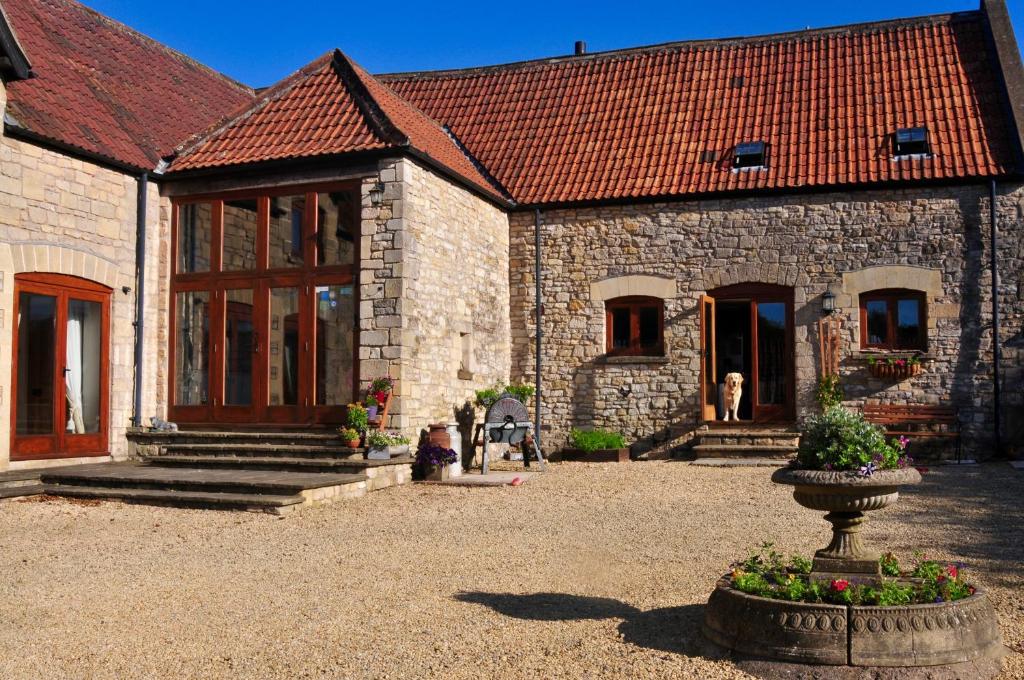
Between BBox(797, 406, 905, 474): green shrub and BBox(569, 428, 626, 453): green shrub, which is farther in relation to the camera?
BBox(569, 428, 626, 453): green shrub

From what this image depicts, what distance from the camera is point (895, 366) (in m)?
13.9

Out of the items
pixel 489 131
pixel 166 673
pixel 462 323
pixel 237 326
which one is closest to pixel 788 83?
pixel 489 131

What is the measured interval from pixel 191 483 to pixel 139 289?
367cm

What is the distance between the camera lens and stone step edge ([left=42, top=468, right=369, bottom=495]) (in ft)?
33.1

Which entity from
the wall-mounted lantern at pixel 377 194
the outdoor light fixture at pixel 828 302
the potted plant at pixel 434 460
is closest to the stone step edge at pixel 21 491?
the potted plant at pixel 434 460

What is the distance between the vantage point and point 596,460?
572 inches

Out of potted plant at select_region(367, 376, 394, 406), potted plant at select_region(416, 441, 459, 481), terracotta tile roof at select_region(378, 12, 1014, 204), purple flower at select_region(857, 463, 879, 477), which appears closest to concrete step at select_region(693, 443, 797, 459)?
terracotta tile roof at select_region(378, 12, 1014, 204)

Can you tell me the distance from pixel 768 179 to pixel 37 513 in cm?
1072

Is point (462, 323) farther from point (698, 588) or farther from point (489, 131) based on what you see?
point (698, 588)

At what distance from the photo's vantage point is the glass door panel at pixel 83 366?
12.1 m

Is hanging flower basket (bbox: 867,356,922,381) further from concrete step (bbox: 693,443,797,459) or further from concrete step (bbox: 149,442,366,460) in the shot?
concrete step (bbox: 149,442,366,460)

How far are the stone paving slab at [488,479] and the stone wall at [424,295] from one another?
2.77ft

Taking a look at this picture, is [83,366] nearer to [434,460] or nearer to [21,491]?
[21,491]

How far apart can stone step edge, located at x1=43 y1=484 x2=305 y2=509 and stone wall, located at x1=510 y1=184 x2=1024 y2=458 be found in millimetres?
Answer: 6281
